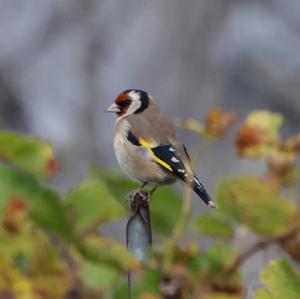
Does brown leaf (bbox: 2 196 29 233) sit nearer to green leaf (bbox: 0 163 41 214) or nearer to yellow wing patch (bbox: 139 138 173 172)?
green leaf (bbox: 0 163 41 214)

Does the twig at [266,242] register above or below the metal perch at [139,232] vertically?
below

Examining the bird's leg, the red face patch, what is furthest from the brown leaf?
the red face patch

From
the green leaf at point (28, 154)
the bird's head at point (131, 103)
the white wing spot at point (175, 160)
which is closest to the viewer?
the green leaf at point (28, 154)

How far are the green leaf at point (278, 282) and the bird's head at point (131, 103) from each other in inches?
99.4

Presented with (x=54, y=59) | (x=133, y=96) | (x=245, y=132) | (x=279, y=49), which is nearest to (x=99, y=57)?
(x=54, y=59)

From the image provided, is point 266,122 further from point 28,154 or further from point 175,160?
point 175,160

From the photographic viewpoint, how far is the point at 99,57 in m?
8.00

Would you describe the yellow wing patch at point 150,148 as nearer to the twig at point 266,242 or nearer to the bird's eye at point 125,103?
the bird's eye at point 125,103

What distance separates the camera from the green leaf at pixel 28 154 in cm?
72

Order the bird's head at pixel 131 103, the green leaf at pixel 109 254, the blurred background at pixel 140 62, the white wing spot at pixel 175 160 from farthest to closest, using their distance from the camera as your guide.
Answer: the blurred background at pixel 140 62, the bird's head at pixel 131 103, the white wing spot at pixel 175 160, the green leaf at pixel 109 254

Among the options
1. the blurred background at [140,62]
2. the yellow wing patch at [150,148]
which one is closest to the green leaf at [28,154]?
the yellow wing patch at [150,148]

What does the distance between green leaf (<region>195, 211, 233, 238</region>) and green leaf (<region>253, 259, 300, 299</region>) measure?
0.04m

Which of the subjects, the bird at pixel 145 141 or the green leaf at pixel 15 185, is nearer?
the green leaf at pixel 15 185

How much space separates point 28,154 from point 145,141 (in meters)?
2.50
